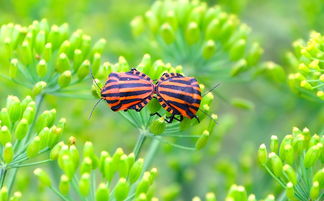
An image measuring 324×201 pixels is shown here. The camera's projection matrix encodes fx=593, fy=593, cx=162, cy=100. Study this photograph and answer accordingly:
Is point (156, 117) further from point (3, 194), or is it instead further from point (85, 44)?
point (3, 194)

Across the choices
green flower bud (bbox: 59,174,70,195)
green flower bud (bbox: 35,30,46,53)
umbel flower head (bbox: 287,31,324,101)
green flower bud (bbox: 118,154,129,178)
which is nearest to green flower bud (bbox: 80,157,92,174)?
green flower bud (bbox: 59,174,70,195)

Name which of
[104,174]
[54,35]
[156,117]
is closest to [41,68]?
[54,35]

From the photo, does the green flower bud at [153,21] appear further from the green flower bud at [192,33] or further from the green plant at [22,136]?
the green plant at [22,136]

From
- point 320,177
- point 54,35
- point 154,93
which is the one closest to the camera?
point 320,177

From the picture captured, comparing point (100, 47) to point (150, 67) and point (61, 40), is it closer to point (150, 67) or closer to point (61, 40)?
point (61, 40)

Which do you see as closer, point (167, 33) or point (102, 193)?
point (102, 193)
